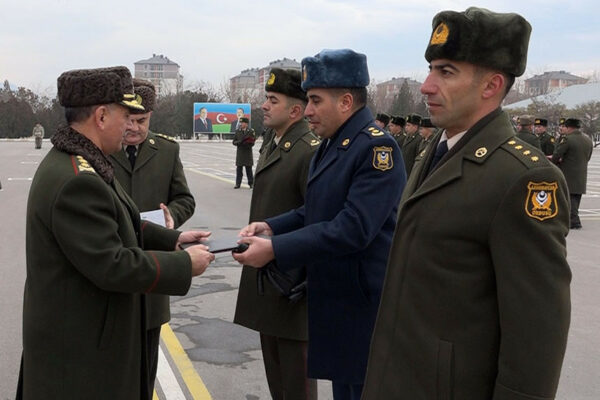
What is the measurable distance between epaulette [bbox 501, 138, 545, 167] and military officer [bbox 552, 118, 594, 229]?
418 inches

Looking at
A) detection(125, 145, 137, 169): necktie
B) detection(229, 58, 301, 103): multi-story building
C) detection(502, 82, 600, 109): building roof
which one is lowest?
detection(125, 145, 137, 169): necktie

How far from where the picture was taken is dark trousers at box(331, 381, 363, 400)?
2.88 metres

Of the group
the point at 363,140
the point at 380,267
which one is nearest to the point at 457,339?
the point at 380,267

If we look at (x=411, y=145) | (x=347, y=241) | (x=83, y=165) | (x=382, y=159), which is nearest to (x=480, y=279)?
(x=347, y=241)

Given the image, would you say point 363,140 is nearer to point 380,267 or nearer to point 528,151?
point 380,267

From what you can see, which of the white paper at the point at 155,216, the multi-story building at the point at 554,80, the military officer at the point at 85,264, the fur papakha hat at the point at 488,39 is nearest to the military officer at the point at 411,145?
the white paper at the point at 155,216

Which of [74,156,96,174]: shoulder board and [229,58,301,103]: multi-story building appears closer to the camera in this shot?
[74,156,96,174]: shoulder board

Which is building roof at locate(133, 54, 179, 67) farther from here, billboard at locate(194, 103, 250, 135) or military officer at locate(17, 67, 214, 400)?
military officer at locate(17, 67, 214, 400)

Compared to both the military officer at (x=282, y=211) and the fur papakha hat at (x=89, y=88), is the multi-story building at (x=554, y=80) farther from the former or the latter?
the fur papakha hat at (x=89, y=88)

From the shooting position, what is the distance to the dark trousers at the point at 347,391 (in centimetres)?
288

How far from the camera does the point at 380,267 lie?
9.04ft

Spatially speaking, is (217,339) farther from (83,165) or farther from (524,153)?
(524,153)

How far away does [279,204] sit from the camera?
3307 millimetres

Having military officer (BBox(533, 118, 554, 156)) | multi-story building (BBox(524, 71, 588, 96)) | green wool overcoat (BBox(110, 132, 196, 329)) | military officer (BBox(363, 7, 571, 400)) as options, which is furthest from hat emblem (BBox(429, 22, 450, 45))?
multi-story building (BBox(524, 71, 588, 96))
